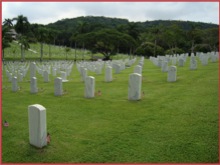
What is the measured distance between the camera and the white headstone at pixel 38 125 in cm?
635

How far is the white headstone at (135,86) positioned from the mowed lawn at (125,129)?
332 millimetres

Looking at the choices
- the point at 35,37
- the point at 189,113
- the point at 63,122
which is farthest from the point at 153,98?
the point at 35,37

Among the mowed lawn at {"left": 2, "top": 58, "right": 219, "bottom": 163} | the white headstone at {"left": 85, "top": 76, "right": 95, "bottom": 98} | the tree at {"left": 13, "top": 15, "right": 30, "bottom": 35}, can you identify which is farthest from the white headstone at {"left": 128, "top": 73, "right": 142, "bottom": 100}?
the tree at {"left": 13, "top": 15, "right": 30, "bottom": 35}

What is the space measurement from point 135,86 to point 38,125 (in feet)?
16.3

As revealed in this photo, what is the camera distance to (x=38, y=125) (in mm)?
6387

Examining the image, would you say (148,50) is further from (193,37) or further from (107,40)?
(193,37)

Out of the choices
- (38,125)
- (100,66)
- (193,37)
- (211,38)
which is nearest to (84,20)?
(193,37)

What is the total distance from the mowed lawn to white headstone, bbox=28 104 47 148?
20 cm

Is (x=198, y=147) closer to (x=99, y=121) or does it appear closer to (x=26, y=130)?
(x=99, y=121)

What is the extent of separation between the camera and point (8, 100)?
1259 cm

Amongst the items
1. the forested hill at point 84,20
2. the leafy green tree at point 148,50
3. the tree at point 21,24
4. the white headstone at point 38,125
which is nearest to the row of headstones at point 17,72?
the white headstone at point 38,125

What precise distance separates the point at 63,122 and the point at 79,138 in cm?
158

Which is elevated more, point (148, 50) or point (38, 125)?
point (148, 50)

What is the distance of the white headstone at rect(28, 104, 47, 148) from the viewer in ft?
20.8
